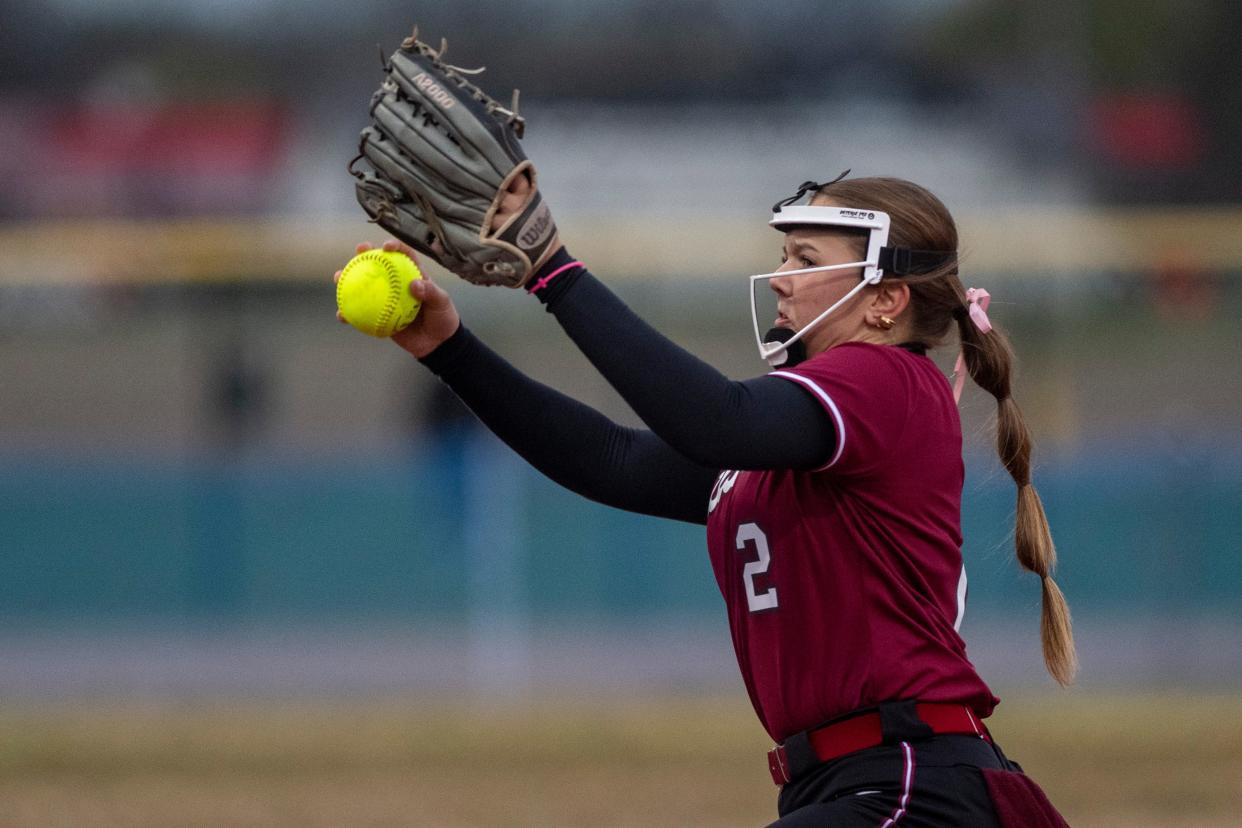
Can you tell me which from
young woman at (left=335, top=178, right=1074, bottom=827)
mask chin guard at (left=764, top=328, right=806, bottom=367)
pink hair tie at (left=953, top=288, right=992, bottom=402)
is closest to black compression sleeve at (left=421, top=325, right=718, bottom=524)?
young woman at (left=335, top=178, right=1074, bottom=827)

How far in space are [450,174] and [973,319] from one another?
0.91m

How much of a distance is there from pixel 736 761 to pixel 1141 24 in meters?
18.8

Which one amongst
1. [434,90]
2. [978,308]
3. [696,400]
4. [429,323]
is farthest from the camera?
[429,323]

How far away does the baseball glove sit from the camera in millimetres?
2568

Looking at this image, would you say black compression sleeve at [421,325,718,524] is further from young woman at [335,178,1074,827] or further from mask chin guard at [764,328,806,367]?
mask chin guard at [764,328,806,367]

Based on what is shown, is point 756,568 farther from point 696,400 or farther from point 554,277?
point 554,277

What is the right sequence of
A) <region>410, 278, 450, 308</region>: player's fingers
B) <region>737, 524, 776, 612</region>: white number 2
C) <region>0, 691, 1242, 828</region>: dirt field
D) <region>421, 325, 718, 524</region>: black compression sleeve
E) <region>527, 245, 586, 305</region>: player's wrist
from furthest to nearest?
<region>0, 691, 1242, 828</region>: dirt field, <region>421, 325, 718, 524</region>: black compression sleeve, <region>410, 278, 450, 308</region>: player's fingers, <region>737, 524, 776, 612</region>: white number 2, <region>527, 245, 586, 305</region>: player's wrist

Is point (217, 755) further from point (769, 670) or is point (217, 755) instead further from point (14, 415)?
point (14, 415)

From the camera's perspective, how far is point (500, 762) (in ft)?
25.5

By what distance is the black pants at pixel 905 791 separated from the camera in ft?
8.43

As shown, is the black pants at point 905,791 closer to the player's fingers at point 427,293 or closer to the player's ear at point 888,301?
the player's ear at point 888,301

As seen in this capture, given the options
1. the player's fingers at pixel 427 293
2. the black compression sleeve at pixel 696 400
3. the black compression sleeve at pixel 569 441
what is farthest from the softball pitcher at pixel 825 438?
the black compression sleeve at pixel 569 441

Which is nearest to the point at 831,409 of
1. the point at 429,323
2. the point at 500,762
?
the point at 429,323

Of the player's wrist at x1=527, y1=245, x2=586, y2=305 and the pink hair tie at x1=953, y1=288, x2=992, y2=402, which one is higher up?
the player's wrist at x1=527, y1=245, x2=586, y2=305
